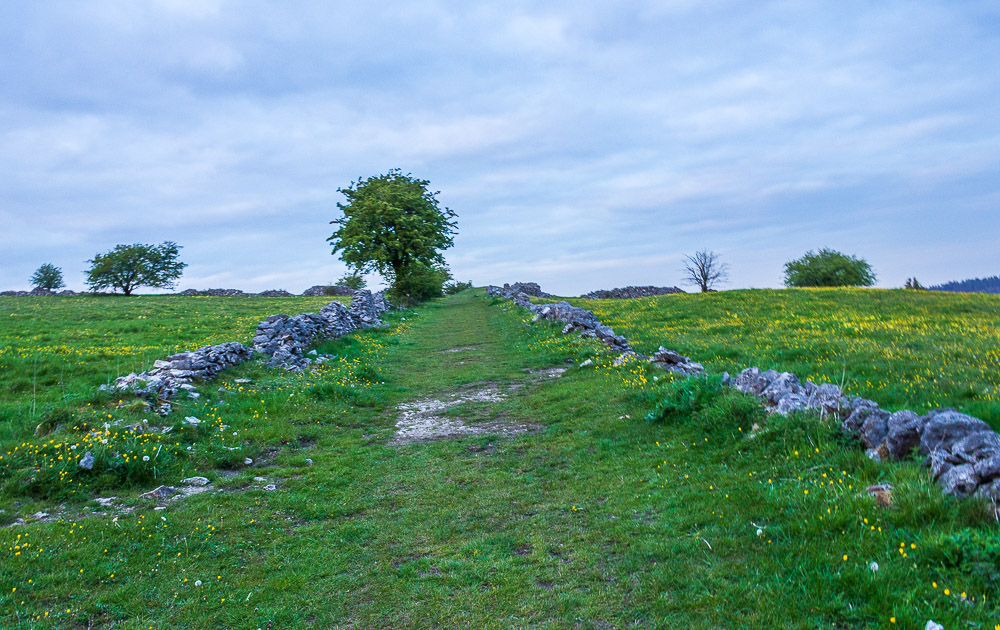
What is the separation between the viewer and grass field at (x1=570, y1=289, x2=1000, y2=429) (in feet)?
34.2

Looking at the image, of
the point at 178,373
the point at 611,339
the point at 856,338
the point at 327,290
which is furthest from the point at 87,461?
the point at 327,290

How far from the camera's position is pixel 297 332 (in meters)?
19.4

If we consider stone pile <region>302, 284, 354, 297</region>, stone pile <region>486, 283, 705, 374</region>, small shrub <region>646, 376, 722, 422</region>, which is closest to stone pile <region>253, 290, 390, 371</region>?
stone pile <region>486, 283, 705, 374</region>

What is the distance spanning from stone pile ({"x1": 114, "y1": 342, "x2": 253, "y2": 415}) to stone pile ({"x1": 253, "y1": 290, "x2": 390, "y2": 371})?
3.09ft

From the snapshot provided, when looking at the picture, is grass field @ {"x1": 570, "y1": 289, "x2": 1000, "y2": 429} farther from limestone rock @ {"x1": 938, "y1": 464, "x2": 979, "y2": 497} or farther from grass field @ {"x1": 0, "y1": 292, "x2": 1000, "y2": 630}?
grass field @ {"x1": 0, "y1": 292, "x2": 1000, "y2": 630}

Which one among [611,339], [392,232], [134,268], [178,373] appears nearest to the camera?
[178,373]

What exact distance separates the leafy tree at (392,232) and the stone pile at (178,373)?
26840 millimetres

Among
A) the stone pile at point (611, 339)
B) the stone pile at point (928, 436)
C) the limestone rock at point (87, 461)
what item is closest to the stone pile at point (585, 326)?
the stone pile at point (611, 339)

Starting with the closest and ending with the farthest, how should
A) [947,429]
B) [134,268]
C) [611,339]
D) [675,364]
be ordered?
[947,429], [675,364], [611,339], [134,268]

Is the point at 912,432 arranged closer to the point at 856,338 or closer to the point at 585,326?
the point at 856,338

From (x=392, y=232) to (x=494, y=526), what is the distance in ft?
124

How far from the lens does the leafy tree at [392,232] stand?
42062 mm

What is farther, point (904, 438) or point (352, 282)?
point (352, 282)

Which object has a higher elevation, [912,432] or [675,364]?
[675,364]
